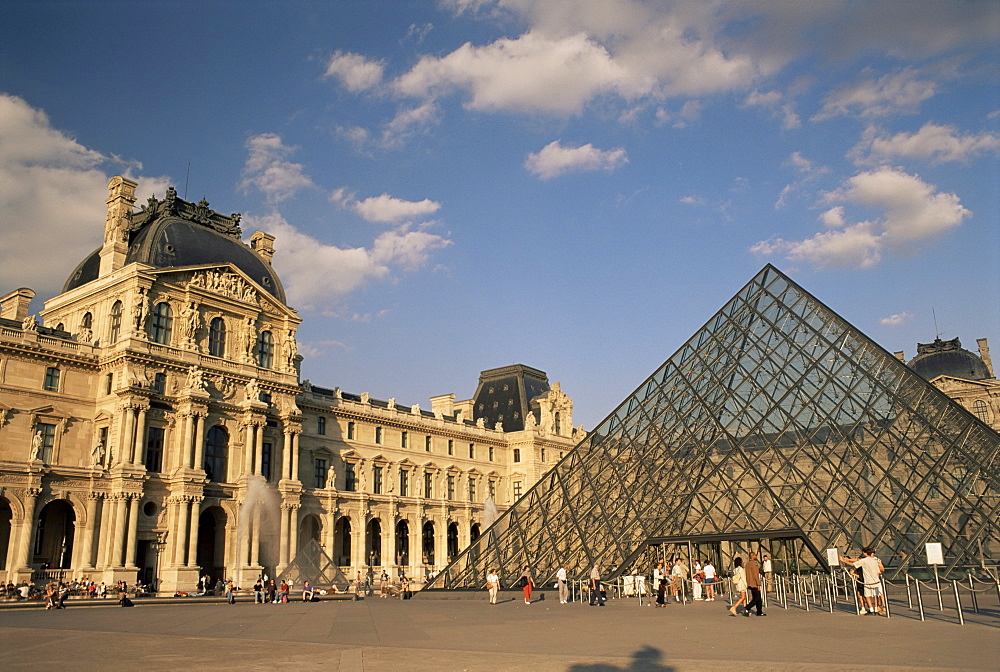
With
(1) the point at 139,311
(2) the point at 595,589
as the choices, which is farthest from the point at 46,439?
(2) the point at 595,589

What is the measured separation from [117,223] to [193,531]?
1708 cm

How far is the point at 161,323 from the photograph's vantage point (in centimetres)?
4134

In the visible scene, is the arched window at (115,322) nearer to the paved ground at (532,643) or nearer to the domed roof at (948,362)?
the paved ground at (532,643)

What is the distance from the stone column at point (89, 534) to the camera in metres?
35.9

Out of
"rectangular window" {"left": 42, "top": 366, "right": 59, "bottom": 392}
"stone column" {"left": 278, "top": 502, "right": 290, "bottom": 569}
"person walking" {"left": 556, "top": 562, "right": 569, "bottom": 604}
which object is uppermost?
"rectangular window" {"left": 42, "top": 366, "right": 59, "bottom": 392}

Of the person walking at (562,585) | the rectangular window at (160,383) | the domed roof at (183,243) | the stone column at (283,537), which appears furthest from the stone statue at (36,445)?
the person walking at (562,585)

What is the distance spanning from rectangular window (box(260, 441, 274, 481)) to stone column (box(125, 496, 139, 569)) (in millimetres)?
8145

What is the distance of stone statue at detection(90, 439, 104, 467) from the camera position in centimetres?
3719

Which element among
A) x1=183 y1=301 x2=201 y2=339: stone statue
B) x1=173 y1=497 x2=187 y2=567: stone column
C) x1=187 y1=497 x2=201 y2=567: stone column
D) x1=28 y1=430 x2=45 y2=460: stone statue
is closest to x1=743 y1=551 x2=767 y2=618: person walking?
x1=173 y1=497 x2=187 y2=567: stone column

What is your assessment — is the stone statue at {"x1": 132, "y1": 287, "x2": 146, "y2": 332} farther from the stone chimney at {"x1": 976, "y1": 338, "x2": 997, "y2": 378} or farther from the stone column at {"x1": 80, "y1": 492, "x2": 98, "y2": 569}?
the stone chimney at {"x1": 976, "y1": 338, "x2": 997, "y2": 378}

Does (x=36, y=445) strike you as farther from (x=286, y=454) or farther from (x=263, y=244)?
(x=263, y=244)

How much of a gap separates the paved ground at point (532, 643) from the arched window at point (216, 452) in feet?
80.8

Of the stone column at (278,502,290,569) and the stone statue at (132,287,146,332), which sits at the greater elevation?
the stone statue at (132,287,146,332)

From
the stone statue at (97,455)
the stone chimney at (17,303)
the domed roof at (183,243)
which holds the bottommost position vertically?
the stone statue at (97,455)
